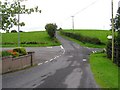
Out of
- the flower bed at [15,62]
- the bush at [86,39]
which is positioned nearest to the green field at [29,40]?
the bush at [86,39]

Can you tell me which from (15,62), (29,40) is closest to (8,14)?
(15,62)

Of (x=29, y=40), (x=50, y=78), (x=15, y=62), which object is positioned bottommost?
(x=50, y=78)

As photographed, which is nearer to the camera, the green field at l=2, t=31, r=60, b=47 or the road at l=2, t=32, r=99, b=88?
the road at l=2, t=32, r=99, b=88

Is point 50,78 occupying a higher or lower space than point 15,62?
lower

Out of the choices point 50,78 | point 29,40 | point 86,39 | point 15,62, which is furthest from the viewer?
point 86,39

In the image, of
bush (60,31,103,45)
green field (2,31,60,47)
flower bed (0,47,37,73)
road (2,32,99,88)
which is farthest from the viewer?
bush (60,31,103,45)

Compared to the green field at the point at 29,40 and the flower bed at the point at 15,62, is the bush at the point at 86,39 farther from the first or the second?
the flower bed at the point at 15,62

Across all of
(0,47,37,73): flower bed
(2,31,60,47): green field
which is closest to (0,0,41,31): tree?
(0,47,37,73): flower bed

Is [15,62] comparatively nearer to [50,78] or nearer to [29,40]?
[50,78]

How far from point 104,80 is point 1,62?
907 cm

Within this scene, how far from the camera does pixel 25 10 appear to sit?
109 feet

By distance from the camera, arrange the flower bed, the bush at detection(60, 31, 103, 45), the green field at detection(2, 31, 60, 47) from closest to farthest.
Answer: the flower bed < the green field at detection(2, 31, 60, 47) < the bush at detection(60, 31, 103, 45)

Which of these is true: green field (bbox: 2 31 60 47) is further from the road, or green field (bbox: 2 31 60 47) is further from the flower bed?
the road

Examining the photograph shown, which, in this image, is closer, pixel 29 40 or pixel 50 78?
pixel 50 78
